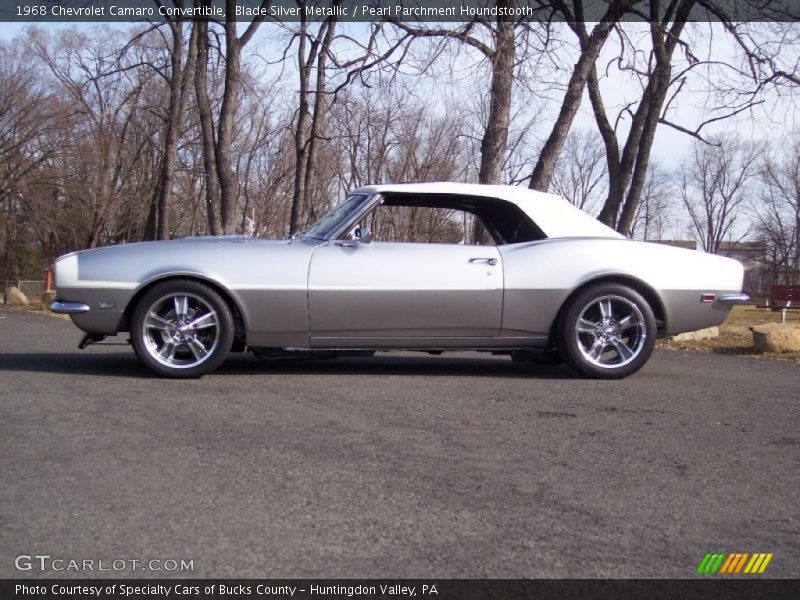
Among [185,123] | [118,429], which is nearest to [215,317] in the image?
[118,429]

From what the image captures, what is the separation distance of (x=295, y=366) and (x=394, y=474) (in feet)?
10.7

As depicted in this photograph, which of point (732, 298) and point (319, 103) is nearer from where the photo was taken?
point (732, 298)

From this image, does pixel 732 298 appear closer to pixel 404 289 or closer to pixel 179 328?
pixel 404 289

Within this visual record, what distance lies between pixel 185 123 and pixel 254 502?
115 ft

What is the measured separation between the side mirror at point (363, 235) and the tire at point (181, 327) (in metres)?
1.06

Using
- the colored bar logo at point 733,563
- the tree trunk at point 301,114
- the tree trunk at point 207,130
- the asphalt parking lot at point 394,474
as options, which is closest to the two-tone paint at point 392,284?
the asphalt parking lot at point 394,474

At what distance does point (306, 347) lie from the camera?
5980 millimetres

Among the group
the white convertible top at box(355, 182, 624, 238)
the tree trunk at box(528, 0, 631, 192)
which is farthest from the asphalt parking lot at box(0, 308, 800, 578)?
the tree trunk at box(528, 0, 631, 192)

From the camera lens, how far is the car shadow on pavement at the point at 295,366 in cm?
628

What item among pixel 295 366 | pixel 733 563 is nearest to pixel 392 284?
pixel 295 366

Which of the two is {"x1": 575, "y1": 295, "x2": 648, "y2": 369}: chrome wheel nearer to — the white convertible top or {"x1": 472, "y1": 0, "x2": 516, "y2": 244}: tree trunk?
the white convertible top

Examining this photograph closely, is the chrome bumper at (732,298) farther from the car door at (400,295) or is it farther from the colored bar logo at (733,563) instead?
the colored bar logo at (733,563)

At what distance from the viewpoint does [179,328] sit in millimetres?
5855
